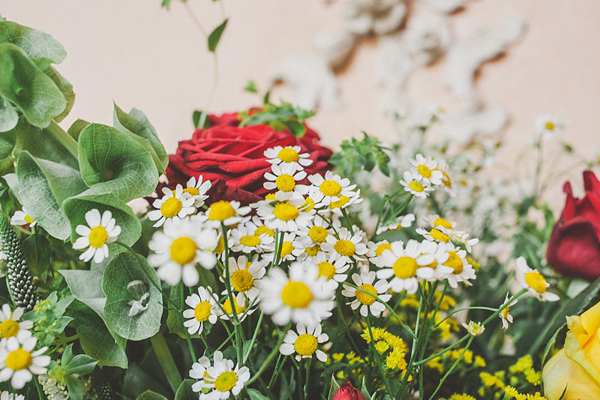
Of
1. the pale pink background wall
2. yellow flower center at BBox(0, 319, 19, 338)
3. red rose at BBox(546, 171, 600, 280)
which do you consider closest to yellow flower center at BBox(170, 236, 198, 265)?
yellow flower center at BBox(0, 319, 19, 338)

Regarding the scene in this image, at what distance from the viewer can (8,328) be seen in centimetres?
23

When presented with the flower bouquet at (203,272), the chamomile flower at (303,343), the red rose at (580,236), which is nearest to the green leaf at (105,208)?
the flower bouquet at (203,272)

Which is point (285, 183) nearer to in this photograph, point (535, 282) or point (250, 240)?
point (250, 240)

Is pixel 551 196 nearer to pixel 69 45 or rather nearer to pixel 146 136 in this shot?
pixel 146 136

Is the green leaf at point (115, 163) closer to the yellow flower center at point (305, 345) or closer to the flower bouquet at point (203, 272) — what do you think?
the flower bouquet at point (203, 272)

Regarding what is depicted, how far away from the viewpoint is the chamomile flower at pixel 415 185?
29cm

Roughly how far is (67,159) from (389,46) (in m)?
0.79

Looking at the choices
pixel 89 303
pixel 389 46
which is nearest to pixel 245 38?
pixel 389 46

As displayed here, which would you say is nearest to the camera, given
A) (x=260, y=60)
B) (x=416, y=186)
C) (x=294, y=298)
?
(x=294, y=298)

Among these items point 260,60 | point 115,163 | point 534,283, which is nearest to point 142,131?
point 115,163

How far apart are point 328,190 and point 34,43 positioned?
19 centimetres

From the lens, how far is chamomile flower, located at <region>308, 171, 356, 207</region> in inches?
10.3

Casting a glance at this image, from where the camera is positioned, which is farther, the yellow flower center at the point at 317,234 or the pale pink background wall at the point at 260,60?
the pale pink background wall at the point at 260,60

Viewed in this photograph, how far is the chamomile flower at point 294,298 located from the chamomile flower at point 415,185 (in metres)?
0.12
